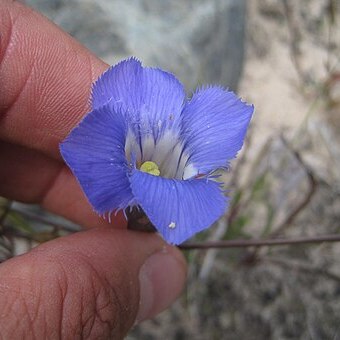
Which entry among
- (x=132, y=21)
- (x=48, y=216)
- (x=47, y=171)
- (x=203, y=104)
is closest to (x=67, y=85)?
(x=47, y=171)

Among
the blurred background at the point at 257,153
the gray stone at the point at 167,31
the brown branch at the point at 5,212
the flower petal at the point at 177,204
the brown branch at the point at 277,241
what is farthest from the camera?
the gray stone at the point at 167,31

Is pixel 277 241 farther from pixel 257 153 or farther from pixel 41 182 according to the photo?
pixel 257 153

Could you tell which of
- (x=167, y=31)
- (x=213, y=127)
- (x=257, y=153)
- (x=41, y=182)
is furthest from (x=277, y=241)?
(x=167, y=31)

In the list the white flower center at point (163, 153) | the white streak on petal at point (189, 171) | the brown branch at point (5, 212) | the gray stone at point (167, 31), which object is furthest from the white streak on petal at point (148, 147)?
the gray stone at point (167, 31)

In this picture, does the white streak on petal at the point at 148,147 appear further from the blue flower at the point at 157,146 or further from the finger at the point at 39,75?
the finger at the point at 39,75

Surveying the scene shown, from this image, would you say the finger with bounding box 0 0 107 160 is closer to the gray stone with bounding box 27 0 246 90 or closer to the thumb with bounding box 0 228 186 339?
the thumb with bounding box 0 228 186 339

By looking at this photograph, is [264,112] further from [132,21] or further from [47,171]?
[47,171]
